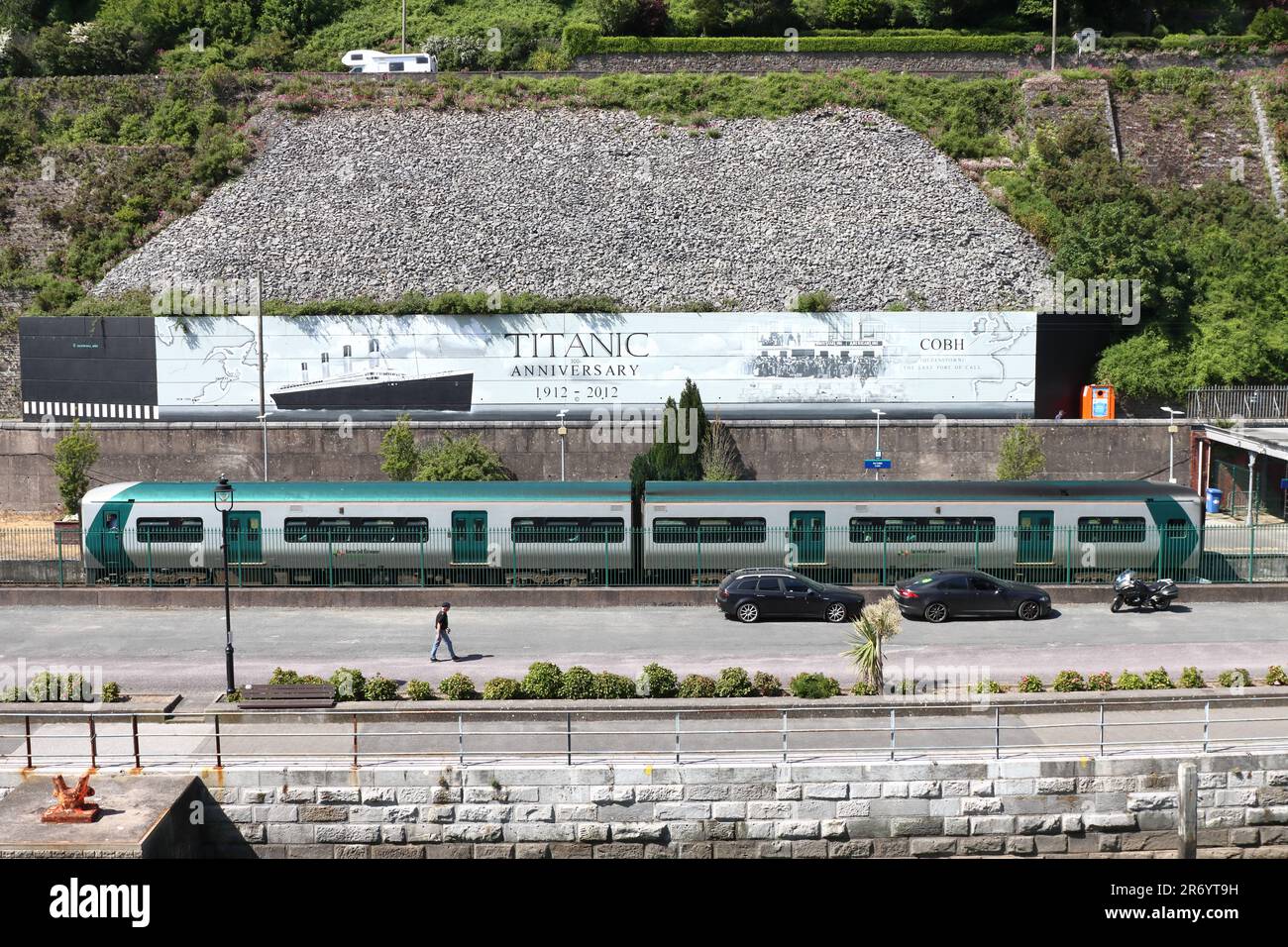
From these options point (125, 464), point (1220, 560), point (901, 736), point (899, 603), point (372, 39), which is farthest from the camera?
point (372, 39)

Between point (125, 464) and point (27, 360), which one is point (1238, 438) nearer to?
point (125, 464)

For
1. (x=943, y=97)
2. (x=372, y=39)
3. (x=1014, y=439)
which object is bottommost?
(x=1014, y=439)

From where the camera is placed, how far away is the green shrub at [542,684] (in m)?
22.6

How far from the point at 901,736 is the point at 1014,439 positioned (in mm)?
23614

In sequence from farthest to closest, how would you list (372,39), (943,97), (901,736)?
1. (372,39)
2. (943,97)
3. (901,736)

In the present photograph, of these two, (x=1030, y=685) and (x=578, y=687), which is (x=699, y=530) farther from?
(x=1030, y=685)

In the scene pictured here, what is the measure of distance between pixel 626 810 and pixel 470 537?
13891 millimetres

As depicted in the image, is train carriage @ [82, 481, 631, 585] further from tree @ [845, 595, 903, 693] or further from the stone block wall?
the stone block wall

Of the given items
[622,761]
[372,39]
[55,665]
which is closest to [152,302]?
[55,665]

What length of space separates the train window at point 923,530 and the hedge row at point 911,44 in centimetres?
4412

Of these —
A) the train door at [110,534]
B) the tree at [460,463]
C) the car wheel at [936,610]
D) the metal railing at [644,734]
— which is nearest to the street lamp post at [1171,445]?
the car wheel at [936,610]

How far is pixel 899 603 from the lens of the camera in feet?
96.4

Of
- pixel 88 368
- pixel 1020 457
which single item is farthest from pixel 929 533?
pixel 88 368

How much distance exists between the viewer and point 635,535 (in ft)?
103
